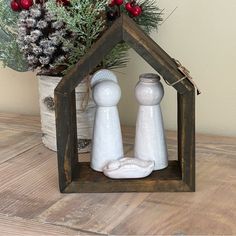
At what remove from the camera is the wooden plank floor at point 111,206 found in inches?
23.2

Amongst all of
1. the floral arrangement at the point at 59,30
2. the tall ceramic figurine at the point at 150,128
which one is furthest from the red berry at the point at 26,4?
the tall ceramic figurine at the point at 150,128

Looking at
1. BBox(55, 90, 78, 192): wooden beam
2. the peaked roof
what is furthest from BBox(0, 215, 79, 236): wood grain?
the peaked roof

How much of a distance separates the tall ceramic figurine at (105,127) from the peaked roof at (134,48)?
0.07 meters

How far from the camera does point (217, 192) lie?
69 cm

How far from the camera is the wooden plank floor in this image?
59 cm

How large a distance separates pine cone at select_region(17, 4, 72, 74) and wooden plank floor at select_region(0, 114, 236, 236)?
0.64 ft

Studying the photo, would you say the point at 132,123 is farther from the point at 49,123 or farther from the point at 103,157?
the point at 103,157

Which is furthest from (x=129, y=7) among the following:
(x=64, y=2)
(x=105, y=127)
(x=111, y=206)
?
(x=111, y=206)

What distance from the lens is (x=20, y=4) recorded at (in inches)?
32.3

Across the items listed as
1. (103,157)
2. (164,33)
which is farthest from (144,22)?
(103,157)

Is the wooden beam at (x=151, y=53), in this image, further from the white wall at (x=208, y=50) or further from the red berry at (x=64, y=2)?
the white wall at (x=208, y=50)

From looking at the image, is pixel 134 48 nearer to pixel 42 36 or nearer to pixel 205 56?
pixel 42 36

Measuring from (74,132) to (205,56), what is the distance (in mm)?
397

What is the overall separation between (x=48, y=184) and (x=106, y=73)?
0.21 meters
